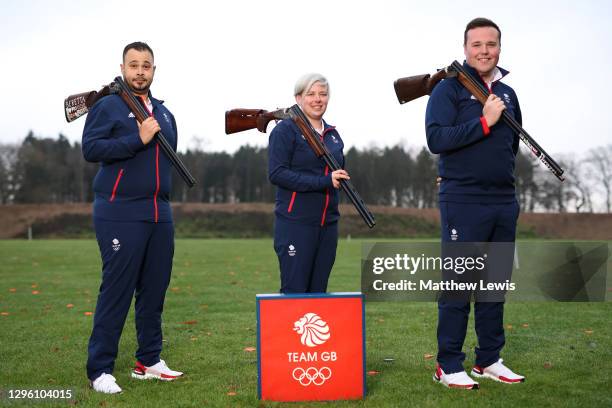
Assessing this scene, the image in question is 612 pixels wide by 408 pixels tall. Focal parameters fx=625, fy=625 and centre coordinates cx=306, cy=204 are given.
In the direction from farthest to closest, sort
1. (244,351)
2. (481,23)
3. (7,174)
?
(7,174), (244,351), (481,23)

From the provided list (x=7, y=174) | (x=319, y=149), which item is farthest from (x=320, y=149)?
(x=7, y=174)

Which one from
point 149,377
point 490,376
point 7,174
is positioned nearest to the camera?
point 490,376

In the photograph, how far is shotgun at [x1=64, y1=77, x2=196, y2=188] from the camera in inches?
224

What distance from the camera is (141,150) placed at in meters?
5.71

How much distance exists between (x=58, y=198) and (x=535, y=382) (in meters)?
110

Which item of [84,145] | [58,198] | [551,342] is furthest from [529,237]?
[58,198]

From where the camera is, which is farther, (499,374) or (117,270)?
(499,374)

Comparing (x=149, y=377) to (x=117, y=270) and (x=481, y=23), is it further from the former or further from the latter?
(x=481, y=23)

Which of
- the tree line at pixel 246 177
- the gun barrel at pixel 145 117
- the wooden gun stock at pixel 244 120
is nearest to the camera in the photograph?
the gun barrel at pixel 145 117

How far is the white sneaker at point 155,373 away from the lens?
6039 millimetres

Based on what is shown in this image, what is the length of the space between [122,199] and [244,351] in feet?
9.14

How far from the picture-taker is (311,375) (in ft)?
16.8

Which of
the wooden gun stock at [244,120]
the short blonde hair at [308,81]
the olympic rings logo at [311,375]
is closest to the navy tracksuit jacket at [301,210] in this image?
the short blonde hair at [308,81]

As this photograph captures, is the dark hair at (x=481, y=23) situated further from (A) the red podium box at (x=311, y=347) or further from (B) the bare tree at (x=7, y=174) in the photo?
(B) the bare tree at (x=7, y=174)
